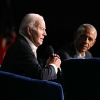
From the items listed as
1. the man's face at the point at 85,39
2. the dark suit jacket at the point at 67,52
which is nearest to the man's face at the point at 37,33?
the dark suit jacket at the point at 67,52

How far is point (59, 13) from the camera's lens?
6.07 metres

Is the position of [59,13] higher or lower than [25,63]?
higher

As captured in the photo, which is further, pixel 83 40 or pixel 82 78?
pixel 83 40

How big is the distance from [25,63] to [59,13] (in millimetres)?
3639

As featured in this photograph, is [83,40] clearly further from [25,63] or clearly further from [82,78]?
[25,63]

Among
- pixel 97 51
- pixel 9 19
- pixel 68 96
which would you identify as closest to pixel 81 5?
pixel 97 51

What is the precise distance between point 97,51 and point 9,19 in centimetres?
158

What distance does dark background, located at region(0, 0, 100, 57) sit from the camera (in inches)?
235

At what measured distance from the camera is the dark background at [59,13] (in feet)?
19.6

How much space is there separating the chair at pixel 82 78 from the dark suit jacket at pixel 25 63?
0.39 feet

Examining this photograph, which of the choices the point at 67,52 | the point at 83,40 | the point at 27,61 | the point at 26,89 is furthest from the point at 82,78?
the point at 83,40

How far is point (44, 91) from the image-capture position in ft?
6.17

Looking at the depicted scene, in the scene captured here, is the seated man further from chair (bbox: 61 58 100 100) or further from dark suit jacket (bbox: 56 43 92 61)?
chair (bbox: 61 58 100 100)

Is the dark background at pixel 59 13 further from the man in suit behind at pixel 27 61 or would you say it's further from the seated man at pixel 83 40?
the man in suit behind at pixel 27 61
